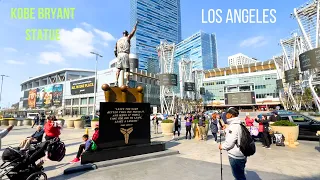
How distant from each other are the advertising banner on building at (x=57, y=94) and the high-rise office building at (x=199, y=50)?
8604 centimetres

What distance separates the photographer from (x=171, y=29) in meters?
155

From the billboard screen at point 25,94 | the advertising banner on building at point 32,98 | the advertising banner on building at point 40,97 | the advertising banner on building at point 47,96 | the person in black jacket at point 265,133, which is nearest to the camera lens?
the person in black jacket at point 265,133

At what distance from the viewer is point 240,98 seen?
84.5 m

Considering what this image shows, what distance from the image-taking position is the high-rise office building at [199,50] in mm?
147250

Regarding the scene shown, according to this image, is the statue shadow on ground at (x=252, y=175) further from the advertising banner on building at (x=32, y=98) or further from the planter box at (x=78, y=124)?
the advertising banner on building at (x=32, y=98)

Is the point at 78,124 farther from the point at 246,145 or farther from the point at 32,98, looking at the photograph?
the point at 32,98

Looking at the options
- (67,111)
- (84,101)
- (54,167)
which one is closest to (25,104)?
(67,111)

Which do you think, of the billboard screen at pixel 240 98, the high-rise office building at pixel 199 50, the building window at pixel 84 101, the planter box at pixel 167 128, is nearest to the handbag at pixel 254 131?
the planter box at pixel 167 128

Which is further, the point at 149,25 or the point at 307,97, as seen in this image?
the point at 149,25

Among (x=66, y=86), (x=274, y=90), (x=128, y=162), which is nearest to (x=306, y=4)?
(x=128, y=162)

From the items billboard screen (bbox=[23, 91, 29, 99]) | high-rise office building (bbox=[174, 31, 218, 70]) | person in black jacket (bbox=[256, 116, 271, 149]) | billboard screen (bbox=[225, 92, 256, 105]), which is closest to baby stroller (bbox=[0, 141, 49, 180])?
person in black jacket (bbox=[256, 116, 271, 149])

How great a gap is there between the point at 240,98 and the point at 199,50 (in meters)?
71.8
